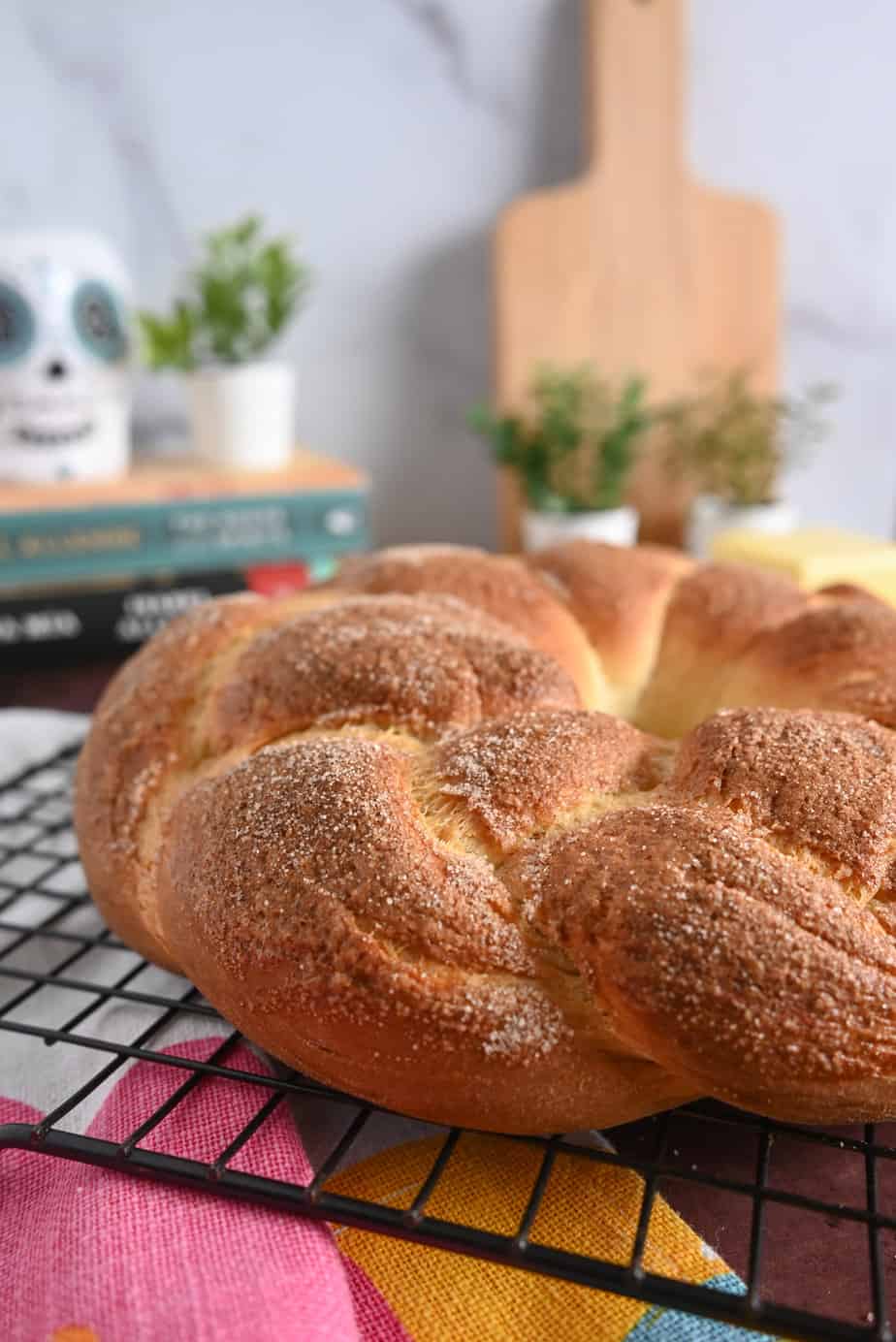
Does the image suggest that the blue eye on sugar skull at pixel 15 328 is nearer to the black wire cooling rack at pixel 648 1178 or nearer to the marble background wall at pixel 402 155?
the marble background wall at pixel 402 155

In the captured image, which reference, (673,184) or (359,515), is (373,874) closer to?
(359,515)

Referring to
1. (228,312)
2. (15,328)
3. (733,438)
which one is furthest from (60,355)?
(733,438)

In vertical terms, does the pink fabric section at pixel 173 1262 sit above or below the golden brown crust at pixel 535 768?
below

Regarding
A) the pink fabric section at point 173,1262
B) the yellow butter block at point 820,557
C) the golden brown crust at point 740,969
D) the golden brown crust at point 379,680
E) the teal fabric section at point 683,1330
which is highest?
the golden brown crust at point 379,680

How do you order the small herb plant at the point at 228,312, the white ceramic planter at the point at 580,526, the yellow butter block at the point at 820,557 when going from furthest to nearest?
the white ceramic planter at the point at 580,526 → the small herb plant at the point at 228,312 → the yellow butter block at the point at 820,557

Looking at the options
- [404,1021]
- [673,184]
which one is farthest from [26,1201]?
[673,184]

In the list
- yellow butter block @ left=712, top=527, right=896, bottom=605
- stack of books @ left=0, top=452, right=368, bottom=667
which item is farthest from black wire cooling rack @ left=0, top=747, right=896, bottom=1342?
stack of books @ left=0, top=452, right=368, bottom=667

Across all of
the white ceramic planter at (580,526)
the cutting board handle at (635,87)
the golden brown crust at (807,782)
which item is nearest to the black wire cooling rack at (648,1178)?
the golden brown crust at (807,782)
